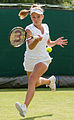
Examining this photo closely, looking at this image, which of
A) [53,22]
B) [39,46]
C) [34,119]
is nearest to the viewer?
[34,119]

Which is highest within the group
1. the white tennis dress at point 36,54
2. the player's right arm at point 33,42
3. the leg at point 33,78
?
the player's right arm at point 33,42

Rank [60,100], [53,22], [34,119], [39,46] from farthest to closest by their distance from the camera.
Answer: [53,22], [60,100], [39,46], [34,119]

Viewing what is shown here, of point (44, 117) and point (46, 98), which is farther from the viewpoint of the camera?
point (46, 98)

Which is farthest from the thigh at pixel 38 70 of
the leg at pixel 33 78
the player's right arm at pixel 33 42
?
the player's right arm at pixel 33 42

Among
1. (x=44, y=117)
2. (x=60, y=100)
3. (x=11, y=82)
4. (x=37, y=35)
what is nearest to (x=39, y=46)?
(x=37, y=35)

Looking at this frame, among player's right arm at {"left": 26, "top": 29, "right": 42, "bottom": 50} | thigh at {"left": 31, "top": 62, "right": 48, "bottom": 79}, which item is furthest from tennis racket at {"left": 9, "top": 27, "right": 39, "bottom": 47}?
thigh at {"left": 31, "top": 62, "right": 48, "bottom": 79}

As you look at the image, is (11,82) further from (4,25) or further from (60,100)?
(60,100)

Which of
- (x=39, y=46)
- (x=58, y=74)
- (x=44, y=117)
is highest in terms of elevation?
(x=39, y=46)

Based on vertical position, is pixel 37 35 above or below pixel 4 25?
above

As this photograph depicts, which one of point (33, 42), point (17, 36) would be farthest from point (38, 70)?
point (17, 36)

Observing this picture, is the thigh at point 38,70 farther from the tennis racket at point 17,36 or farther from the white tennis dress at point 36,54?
the tennis racket at point 17,36

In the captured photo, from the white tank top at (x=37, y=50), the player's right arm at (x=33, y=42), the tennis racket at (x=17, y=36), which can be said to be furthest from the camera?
the white tank top at (x=37, y=50)

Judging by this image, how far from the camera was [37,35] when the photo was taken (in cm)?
507

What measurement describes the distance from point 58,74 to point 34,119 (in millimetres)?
4212
